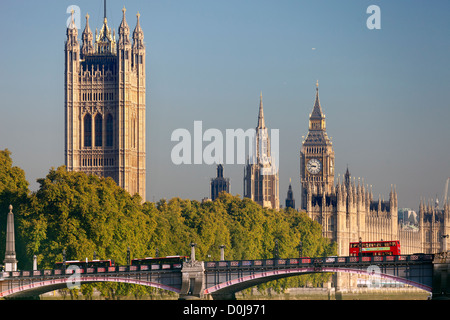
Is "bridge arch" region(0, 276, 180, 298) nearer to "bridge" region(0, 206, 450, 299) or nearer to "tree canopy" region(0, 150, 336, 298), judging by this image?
"bridge" region(0, 206, 450, 299)

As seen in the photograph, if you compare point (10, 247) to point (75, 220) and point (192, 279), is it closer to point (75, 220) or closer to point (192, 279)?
point (75, 220)

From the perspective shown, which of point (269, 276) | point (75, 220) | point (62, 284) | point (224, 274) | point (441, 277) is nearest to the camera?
point (441, 277)

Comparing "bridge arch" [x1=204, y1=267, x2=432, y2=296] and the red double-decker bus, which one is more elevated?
the red double-decker bus

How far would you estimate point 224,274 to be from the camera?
141 m

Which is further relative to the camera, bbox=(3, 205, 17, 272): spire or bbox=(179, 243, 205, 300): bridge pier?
bbox=(3, 205, 17, 272): spire

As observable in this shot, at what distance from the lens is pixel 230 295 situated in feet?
500

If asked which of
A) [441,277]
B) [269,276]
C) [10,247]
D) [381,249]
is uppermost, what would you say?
[10,247]

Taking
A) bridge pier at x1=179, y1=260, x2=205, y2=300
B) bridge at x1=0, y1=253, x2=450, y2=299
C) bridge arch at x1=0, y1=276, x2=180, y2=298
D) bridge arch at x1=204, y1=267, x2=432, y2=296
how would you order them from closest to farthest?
1. bridge at x1=0, y1=253, x2=450, y2=299
2. bridge arch at x1=204, y1=267, x2=432, y2=296
3. bridge pier at x1=179, y1=260, x2=205, y2=300
4. bridge arch at x1=0, y1=276, x2=180, y2=298

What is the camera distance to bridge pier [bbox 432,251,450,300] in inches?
5192

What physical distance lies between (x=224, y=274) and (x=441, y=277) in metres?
20.4

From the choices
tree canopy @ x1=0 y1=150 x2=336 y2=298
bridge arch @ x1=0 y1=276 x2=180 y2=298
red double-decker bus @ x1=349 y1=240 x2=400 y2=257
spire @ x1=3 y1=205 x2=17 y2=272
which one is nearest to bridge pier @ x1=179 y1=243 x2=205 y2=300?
bridge arch @ x1=0 y1=276 x2=180 y2=298

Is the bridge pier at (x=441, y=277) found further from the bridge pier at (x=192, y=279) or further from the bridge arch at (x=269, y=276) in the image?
the bridge pier at (x=192, y=279)

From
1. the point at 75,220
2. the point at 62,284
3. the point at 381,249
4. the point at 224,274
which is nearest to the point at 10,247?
the point at 62,284
